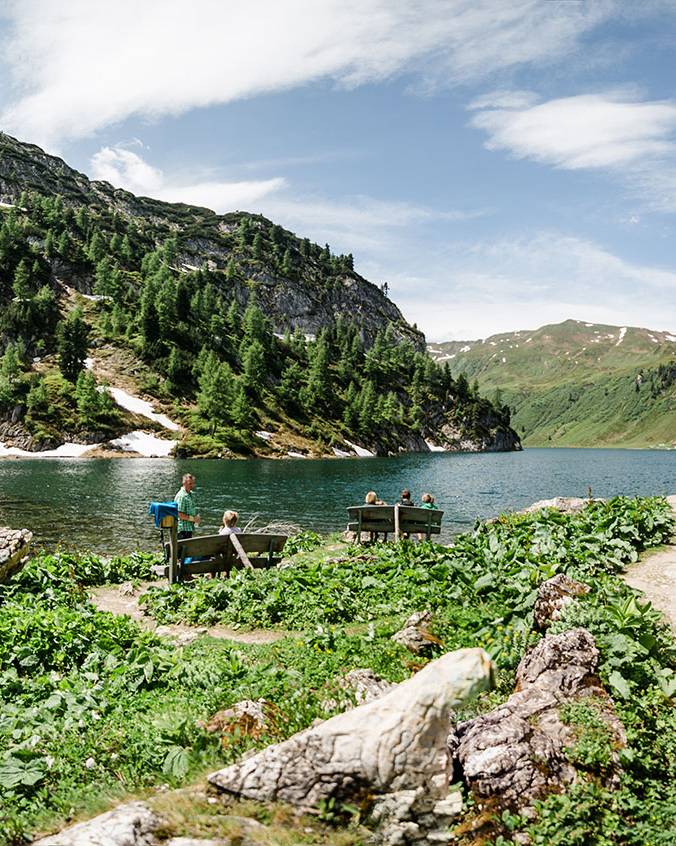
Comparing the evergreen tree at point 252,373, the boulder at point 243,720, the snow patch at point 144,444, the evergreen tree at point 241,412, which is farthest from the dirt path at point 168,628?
the evergreen tree at point 252,373

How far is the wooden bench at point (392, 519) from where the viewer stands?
22.9 meters

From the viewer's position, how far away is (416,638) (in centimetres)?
1070

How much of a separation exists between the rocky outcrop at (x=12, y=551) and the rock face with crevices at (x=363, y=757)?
526 inches

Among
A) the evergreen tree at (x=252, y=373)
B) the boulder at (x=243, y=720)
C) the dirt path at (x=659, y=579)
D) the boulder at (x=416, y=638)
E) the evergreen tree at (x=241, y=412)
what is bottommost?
the boulder at (x=416, y=638)

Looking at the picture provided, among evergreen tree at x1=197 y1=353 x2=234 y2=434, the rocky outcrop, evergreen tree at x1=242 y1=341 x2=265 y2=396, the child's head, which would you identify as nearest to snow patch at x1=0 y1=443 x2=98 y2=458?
evergreen tree at x1=197 y1=353 x2=234 y2=434

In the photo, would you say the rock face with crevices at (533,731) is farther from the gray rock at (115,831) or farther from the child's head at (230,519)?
the child's head at (230,519)

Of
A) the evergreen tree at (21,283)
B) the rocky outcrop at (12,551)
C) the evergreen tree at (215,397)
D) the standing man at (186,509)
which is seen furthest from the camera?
the evergreen tree at (21,283)

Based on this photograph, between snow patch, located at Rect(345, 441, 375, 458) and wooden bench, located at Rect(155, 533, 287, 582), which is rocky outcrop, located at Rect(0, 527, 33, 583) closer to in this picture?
wooden bench, located at Rect(155, 533, 287, 582)

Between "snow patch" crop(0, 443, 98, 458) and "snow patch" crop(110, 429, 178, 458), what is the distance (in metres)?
6.25

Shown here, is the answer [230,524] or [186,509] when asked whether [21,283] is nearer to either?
[186,509]

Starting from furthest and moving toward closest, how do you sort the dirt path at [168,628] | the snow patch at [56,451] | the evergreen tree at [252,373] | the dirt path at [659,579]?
the evergreen tree at [252,373]
the snow patch at [56,451]
the dirt path at [168,628]
the dirt path at [659,579]

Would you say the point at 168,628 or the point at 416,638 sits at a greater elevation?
the point at 416,638

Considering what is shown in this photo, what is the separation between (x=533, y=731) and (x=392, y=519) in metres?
16.7

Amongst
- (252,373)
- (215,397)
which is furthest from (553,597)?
(252,373)
